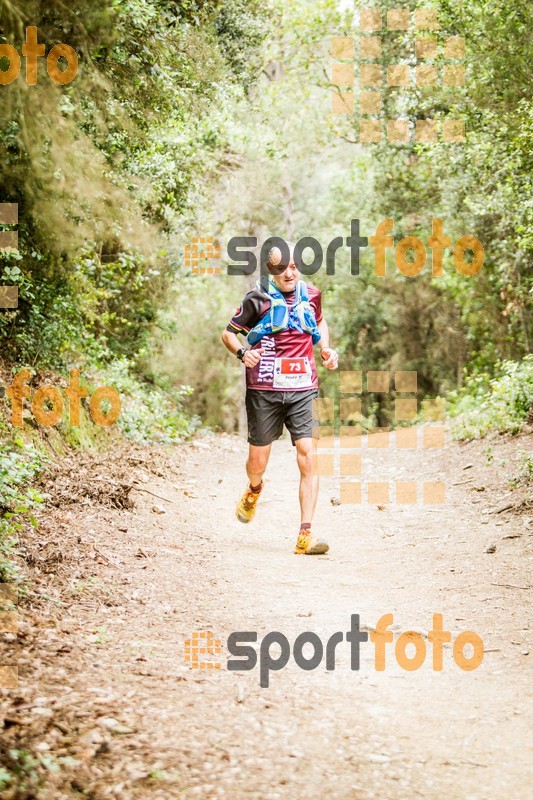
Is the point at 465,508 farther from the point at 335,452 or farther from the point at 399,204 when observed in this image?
the point at 399,204

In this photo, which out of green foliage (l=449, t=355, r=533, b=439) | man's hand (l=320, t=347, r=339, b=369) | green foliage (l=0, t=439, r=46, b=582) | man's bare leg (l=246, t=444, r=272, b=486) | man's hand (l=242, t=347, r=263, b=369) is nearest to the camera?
green foliage (l=0, t=439, r=46, b=582)

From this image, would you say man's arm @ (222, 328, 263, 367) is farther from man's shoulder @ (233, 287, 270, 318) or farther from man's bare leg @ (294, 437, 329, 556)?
man's bare leg @ (294, 437, 329, 556)

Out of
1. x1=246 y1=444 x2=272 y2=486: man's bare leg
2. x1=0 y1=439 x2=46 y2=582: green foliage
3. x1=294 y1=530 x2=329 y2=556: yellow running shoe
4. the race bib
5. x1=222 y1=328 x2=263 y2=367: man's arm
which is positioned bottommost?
x1=294 y1=530 x2=329 y2=556: yellow running shoe

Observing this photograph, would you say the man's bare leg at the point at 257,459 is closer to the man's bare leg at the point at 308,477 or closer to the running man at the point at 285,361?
the running man at the point at 285,361

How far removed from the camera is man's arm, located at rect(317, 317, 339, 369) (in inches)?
259

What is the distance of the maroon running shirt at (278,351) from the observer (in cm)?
679

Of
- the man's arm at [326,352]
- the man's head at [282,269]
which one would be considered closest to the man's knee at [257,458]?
the man's arm at [326,352]

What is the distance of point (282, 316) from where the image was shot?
677 centimetres

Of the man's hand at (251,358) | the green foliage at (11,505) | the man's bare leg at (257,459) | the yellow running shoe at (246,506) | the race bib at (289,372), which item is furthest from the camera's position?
the yellow running shoe at (246,506)

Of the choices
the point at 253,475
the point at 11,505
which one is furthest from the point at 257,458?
the point at 11,505

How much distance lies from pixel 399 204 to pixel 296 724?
796 inches

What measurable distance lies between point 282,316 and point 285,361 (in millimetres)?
392

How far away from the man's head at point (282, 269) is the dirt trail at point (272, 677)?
2.29 metres

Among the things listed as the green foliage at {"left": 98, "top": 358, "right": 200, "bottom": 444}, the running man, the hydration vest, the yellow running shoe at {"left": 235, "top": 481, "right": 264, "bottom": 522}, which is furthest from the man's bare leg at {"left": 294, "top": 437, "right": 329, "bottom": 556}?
the green foliage at {"left": 98, "top": 358, "right": 200, "bottom": 444}
